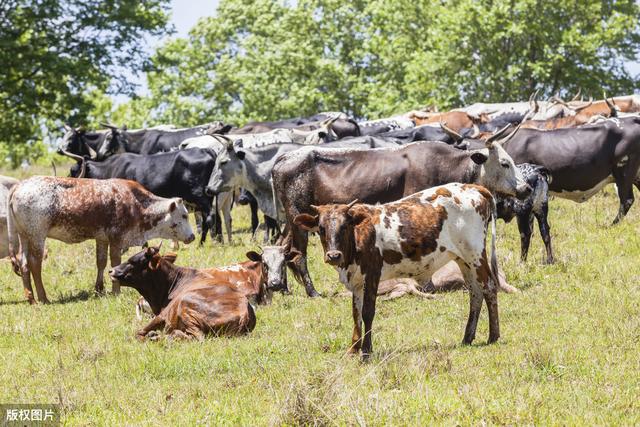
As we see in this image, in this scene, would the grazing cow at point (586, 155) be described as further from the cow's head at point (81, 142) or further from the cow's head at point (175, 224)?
the cow's head at point (81, 142)

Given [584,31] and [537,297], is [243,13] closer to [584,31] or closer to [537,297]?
[584,31]

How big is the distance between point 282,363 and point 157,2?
29386mm

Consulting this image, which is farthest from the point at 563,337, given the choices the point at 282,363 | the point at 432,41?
the point at 432,41

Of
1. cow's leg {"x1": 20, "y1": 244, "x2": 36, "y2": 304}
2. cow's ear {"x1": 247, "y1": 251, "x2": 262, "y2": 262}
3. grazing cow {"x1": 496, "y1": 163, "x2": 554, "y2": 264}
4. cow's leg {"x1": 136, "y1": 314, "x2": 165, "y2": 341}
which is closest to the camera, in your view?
cow's leg {"x1": 136, "y1": 314, "x2": 165, "y2": 341}

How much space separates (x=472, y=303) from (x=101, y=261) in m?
6.52

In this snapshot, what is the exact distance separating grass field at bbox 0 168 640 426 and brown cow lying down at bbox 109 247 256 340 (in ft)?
0.95

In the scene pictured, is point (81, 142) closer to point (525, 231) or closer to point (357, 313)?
point (525, 231)

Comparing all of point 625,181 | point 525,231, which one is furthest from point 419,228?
point 625,181

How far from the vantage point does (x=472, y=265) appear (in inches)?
376

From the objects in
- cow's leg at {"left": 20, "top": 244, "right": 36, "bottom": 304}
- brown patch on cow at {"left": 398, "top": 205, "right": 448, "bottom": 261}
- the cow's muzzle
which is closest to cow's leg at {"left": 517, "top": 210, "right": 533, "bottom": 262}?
brown patch on cow at {"left": 398, "top": 205, "right": 448, "bottom": 261}

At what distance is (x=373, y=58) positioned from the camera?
165 ft

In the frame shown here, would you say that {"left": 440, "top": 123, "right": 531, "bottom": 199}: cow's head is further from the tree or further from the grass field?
the tree

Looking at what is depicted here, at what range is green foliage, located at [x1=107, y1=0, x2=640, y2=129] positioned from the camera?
39.3 metres

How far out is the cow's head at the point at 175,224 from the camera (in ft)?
47.8
